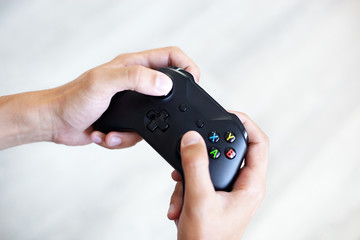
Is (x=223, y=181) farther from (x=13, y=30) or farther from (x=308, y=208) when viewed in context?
(x=13, y=30)

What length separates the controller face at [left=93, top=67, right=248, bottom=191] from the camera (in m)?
0.67

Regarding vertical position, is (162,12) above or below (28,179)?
above

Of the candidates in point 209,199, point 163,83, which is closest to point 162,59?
point 163,83

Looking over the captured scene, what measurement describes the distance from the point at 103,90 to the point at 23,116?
24 cm

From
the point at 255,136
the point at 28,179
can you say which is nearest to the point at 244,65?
the point at 255,136

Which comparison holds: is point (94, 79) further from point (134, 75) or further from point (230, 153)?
point (230, 153)

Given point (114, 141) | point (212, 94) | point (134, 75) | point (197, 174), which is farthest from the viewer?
point (212, 94)

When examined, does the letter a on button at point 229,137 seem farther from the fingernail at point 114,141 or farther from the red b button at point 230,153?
the fingernail at point 114,141

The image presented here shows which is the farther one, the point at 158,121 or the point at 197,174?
the point at 158,121

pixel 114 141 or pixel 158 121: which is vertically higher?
pixel 158 121

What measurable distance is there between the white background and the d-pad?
335 mm

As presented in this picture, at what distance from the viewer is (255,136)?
745 mm

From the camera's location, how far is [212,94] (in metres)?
1.09

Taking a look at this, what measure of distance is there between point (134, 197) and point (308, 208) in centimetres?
47
